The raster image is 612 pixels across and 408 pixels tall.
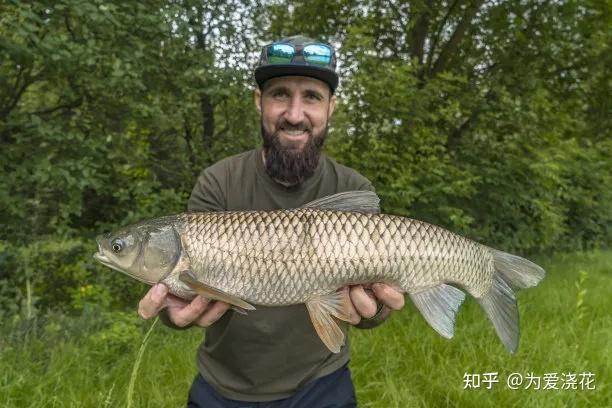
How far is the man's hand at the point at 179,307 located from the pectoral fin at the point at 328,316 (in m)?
0.24

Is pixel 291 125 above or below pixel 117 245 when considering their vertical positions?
above

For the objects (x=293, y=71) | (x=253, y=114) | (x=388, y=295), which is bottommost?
(x=253, y=114)

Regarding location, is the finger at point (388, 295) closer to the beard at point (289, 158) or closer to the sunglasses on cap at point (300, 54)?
the beard at point (289, 158)

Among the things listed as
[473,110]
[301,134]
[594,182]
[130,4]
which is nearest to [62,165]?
[130,4]

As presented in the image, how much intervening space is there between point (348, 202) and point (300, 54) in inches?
20.4

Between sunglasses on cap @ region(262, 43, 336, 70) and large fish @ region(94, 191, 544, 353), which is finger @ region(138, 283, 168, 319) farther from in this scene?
sunglasses on cap @ region(262, 43, 336, 70)

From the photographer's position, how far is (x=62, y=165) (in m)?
2.99

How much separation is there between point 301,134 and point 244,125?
11.3ft

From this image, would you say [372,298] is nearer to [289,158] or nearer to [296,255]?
[296,255]

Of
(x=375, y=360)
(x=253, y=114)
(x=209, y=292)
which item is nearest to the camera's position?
(x=209, y=292)

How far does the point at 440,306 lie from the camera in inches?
56.9

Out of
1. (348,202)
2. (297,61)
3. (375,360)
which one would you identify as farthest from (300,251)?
(375,360)

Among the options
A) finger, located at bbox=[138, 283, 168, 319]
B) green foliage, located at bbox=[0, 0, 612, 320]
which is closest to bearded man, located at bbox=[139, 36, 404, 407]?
finger, located at bbox=[138, 283, 168, 319]

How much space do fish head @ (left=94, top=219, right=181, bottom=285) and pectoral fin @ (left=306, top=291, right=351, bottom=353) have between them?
0.40 metres
